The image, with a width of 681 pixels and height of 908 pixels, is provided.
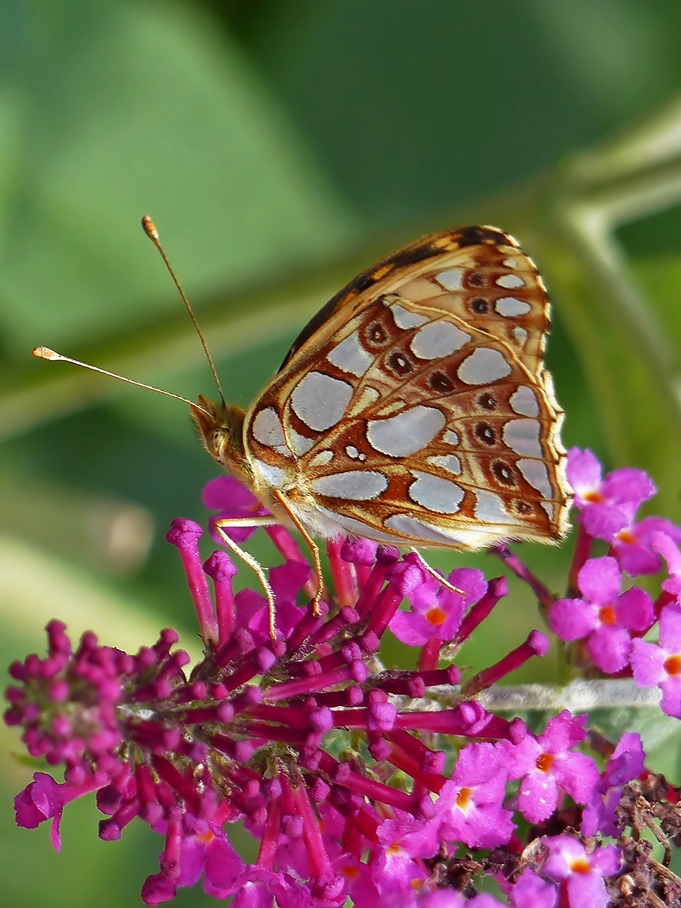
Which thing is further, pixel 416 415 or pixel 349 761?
pixel 416 415

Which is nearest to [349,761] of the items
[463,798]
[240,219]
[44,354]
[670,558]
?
[463,798]

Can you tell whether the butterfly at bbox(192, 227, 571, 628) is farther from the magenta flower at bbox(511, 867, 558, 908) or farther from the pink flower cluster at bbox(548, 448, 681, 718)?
the magenta flower at bbox(511, 867, 558, 908)

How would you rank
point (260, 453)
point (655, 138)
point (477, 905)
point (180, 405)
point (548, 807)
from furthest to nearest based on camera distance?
point (180, 405), point (655, 138), point (260, 453), point (548, 807), point (477, 905)

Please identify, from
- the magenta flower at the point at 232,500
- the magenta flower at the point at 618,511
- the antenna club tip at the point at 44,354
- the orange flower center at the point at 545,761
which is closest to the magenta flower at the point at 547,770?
the orange flower center at the point at 545,761

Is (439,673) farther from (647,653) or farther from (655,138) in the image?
(655,138)

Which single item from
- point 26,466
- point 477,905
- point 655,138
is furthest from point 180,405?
point 477,905

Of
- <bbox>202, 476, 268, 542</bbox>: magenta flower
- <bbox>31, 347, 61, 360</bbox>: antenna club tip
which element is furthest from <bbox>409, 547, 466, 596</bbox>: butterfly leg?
<bbox>31, 347, 61, 360</bbox>: antenna club tip

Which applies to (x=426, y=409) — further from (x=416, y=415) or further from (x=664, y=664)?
(x=664, y=664)
